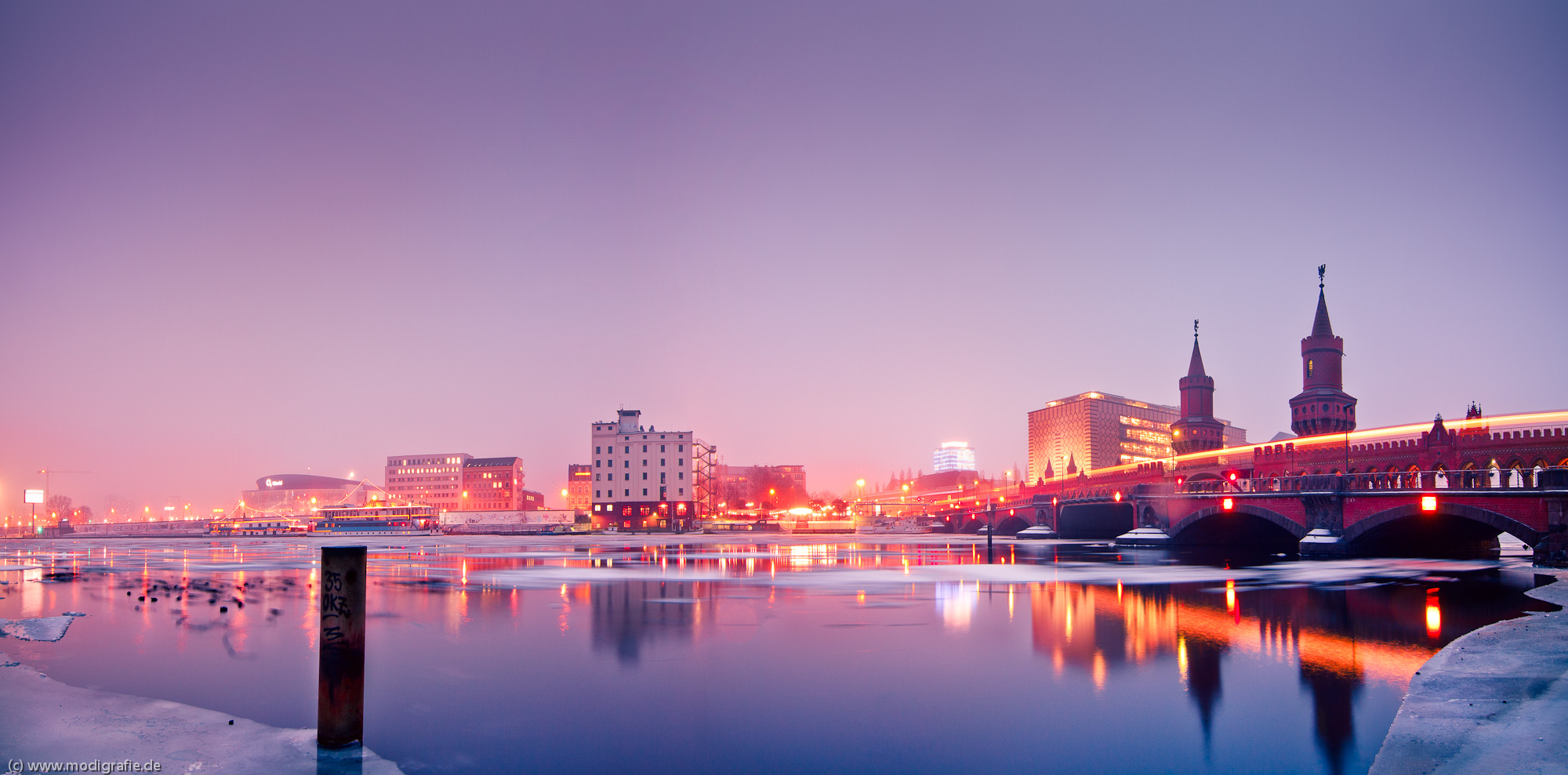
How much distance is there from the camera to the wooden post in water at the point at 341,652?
10.3 metres

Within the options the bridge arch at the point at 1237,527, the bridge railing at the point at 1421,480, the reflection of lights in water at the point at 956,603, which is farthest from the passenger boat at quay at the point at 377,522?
the bridge railing at the point at 1421,480

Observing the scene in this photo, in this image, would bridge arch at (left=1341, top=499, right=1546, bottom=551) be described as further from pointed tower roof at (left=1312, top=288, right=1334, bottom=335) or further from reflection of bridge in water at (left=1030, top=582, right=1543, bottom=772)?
pointed tower roof at (left=1312, top=288, right=1334, bottom=335)

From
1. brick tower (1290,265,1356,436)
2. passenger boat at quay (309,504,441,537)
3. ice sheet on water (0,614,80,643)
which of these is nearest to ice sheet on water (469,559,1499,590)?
ice sheet on water (0,614,80,643)

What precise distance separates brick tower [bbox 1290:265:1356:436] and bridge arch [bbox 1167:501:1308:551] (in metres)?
44.3

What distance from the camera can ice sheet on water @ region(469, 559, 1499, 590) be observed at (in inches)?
1367

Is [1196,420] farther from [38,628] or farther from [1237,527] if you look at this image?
[38,628]

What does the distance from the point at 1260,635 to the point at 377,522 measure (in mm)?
149510

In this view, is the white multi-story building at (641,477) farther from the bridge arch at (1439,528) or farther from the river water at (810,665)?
the river water at (810,665)

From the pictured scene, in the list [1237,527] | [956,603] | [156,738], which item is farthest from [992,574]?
[1237,527]

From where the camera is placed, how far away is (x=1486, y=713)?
464 inches

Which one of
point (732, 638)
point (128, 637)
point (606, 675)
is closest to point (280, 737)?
point (606, 675)

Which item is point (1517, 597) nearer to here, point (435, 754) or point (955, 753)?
point (955, 753)

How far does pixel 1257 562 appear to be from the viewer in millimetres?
Answer: 50406

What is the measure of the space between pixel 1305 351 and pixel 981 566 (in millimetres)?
104665
